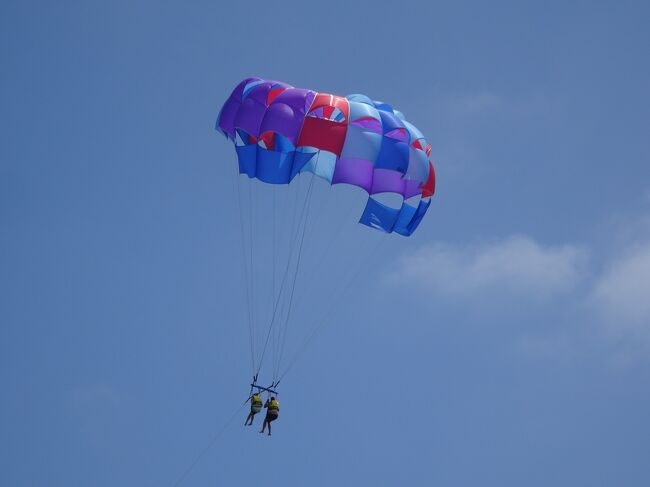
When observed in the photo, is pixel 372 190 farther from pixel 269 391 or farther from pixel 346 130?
pixel 269 391

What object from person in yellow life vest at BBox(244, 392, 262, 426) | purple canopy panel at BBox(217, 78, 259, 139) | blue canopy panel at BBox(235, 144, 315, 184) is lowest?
person in yellow life vest at BBox(244, 392, 262, 426)

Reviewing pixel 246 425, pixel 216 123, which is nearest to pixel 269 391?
pixel 246 425

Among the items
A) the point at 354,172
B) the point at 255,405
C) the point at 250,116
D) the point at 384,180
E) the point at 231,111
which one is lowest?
the point at 255,405

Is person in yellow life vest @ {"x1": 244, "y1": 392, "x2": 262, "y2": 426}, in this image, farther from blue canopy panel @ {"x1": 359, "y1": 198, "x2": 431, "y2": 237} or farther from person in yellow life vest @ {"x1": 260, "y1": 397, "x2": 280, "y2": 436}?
blue canopy panel @ {"x1": 359, "y1": 198, "x2": 431, "y2": 237}

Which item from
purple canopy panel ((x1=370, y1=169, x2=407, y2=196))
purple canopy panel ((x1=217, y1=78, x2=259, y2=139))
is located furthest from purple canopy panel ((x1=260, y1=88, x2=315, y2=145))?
purple canopy panel ((x1=370, y1=169, x2=407, y2=196))

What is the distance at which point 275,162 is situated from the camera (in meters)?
22.0

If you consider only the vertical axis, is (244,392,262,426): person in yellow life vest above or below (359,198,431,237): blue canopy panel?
below

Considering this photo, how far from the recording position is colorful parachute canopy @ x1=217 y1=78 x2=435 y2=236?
21375 mm

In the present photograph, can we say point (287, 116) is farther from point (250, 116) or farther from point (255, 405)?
point (255, 405)

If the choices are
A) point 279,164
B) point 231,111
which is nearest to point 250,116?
point 231,111

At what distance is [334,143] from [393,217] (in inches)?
93.2

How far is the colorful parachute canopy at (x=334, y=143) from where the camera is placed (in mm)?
21375

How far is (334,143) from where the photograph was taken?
2139 cm

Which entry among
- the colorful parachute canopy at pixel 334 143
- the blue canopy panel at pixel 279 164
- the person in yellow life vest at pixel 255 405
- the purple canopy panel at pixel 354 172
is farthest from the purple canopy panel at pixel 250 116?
the person in yellow life vest at pixel 255 405
